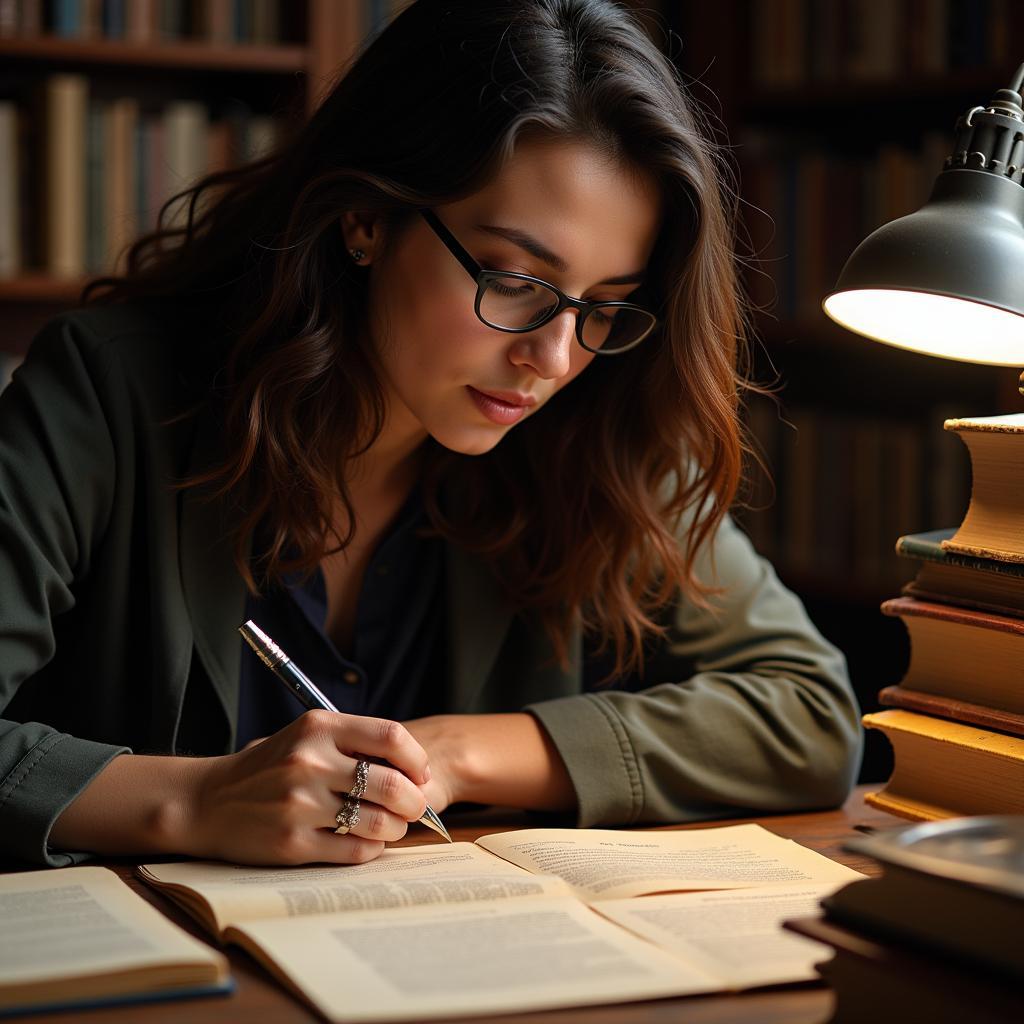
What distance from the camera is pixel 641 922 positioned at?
93 cm

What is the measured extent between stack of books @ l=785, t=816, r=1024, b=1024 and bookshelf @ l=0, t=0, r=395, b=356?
2.10 m

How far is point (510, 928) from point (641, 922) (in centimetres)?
9

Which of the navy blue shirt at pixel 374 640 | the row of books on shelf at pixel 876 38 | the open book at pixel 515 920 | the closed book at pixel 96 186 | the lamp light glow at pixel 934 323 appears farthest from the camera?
the closed book at pixel 96 186

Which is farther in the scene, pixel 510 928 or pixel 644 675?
pixel 644 675

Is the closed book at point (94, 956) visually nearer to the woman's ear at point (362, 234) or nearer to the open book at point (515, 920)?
the open book at point (515, 920)

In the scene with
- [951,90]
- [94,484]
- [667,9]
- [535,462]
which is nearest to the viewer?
[94,484]

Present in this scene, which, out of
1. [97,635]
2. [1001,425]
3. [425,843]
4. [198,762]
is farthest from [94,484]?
[1001,425]

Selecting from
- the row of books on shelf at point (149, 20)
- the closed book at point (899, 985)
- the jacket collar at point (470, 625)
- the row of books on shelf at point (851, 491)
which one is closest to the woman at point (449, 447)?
the jacket collar at point (470, 625)

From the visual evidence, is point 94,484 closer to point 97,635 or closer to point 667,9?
point 97,635

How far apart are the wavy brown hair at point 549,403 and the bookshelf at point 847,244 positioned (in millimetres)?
1172

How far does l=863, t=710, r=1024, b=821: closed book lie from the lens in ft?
3.65

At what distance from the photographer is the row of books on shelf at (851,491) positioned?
2.75m

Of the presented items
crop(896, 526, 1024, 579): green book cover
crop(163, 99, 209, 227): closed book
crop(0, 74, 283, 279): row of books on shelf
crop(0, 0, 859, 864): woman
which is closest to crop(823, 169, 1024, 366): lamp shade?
crop(896, 526, 1024, 579): green book cover

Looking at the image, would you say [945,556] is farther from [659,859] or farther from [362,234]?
[362,234]
